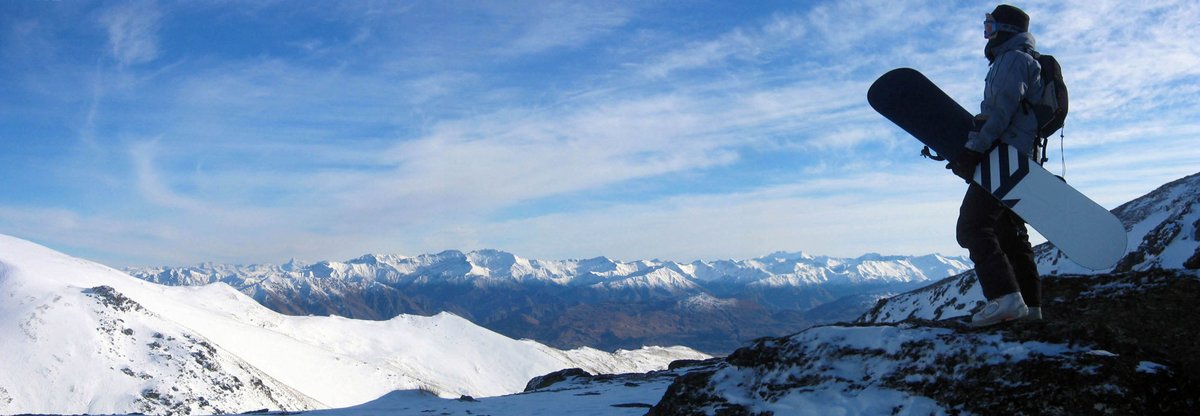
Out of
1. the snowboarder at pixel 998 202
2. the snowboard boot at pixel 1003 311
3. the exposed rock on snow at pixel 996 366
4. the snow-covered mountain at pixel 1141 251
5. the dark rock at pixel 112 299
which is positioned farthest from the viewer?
the dark rock at pixel 112 299

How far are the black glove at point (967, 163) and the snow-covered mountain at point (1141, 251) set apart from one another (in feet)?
16.8

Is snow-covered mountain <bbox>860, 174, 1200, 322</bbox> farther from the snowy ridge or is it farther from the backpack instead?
the backpack

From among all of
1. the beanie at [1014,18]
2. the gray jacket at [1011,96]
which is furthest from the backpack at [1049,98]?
the beanie at [1014,18]

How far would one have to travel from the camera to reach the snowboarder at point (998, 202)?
7.40 metres

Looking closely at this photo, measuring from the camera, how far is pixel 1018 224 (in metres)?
7.95

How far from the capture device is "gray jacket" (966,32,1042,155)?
24.7 feet

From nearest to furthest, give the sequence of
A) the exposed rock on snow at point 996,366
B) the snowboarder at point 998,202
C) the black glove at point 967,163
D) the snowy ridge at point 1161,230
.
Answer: the exposed rock on snow at point 996,366, the snowboarder at point 998,202, the black glove at point 967,163, the snowy ridge at point 1161,230

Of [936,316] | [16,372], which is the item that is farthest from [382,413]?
[16,372]

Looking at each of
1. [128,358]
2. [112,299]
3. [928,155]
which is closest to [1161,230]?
A: [928,155]

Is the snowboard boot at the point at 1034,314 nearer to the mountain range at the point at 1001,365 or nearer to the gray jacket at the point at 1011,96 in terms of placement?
the mountain range at the point at 1001,365

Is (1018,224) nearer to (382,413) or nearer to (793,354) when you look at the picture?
(793,354)

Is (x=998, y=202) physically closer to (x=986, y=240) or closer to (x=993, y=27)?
(x=986, y=240)

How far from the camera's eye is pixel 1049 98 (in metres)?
7.61

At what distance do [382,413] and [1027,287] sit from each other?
448 inches
